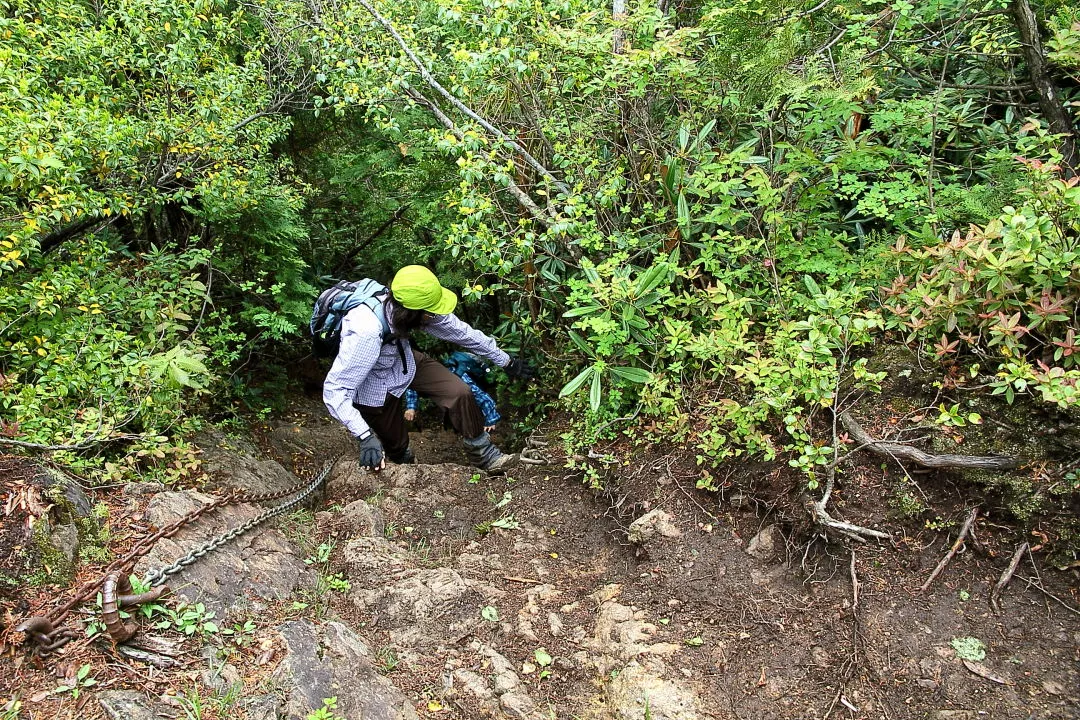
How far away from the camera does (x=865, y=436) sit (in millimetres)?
3092

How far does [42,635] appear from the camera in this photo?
232cm

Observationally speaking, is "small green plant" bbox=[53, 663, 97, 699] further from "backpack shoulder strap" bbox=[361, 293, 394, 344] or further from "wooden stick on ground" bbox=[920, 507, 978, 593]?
"wooden stick on ground" bbox=[920, 507, 978, 593]

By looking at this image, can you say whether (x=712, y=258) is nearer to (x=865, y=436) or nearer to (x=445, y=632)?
(x=865, y=436)

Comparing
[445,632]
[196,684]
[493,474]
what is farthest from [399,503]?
[196,684]

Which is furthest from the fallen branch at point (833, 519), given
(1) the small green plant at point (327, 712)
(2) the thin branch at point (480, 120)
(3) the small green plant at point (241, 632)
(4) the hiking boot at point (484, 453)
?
(4) the hiking boot at point (484, 453)

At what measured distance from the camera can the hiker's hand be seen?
4.77 m

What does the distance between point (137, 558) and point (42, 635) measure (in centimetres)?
46

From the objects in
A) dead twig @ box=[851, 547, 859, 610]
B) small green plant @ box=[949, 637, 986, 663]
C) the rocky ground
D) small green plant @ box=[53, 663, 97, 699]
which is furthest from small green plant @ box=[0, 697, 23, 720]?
small green plant @ box=[949, 637, 986, 663]

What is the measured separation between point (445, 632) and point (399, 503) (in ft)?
4.64

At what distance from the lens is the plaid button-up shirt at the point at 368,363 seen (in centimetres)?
455

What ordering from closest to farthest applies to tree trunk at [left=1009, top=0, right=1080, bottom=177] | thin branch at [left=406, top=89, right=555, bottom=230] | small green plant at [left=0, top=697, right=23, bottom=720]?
small green plant at [left=0, top=697, right=23, bottom=720]
tree trunk at [left=1009, top=0, right=1080, bottom=177]
thin branch at [left=406, top=89, right=555, bottom=230]

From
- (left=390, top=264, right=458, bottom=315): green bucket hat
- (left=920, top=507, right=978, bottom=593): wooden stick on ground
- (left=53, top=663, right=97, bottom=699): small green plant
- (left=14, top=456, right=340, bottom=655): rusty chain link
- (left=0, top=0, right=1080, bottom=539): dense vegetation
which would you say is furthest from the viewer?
(left=390, top=264, right=458, bottom=315): green bucket hat

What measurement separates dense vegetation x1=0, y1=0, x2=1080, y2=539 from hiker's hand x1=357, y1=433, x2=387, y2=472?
1.16m

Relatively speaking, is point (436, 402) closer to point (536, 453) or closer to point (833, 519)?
point (536, 453)
